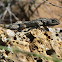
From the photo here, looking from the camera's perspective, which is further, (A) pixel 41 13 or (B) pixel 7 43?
(A) pixel 41 13

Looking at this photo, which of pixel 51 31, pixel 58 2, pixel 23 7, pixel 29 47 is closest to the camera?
pixel 29 47

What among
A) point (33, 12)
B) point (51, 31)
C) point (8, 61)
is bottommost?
point (33, 12)

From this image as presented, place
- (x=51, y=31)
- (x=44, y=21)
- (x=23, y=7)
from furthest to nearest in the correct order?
(x=23, y=7) → (x=44, y=21) → (x=51, y=31)

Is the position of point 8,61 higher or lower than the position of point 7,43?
lower

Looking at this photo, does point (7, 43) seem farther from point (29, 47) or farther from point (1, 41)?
point (29, 47)

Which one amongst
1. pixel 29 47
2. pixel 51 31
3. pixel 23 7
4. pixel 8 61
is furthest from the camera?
pixel 23 7

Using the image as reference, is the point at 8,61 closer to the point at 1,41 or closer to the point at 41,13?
the point at 1,41

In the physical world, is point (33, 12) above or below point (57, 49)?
below

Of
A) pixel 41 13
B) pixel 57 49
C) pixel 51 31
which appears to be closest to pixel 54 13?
→ pixel 41 13

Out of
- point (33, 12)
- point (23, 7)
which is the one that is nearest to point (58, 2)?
point (33, 12)
